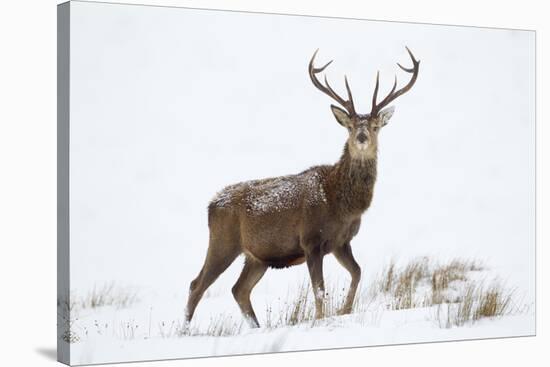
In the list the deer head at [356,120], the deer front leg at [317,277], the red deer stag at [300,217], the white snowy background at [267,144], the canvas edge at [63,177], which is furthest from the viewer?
the deer head at [356,120]

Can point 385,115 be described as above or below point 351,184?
above

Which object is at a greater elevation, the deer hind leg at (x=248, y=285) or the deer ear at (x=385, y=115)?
the deer ear at (x=385, y=115)

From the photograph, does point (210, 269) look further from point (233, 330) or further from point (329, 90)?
point (329, 90)

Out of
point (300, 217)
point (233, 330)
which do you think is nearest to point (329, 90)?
point (300, 217)

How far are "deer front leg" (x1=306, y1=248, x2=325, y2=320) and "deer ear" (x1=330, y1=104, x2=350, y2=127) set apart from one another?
3.57ft

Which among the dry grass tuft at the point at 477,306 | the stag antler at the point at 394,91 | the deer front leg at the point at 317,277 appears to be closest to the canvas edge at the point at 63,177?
the deer front leg at the point at 317,277

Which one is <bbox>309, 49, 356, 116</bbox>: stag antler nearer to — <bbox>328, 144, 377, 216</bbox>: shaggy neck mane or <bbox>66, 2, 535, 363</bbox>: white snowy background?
A: <bbox>66, 2, 535, 363</bbox>: white snowy background

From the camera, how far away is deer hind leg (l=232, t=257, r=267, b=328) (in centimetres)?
918

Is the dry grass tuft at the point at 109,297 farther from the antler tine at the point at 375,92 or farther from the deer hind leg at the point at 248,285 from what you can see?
the antler tine at the point at 375,92

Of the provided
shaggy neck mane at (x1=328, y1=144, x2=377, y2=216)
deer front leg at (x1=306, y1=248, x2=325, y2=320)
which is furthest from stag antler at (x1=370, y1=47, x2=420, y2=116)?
deer front leg at (x1=306, y1=248, x2=325, y2=320)

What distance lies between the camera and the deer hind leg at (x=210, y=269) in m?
8.99

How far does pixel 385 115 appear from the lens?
966cm

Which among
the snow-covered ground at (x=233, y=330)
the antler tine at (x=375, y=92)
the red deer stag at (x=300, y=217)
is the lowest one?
the snow-covered ground at (x=233, y=330)

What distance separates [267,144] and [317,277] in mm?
A: 1162
